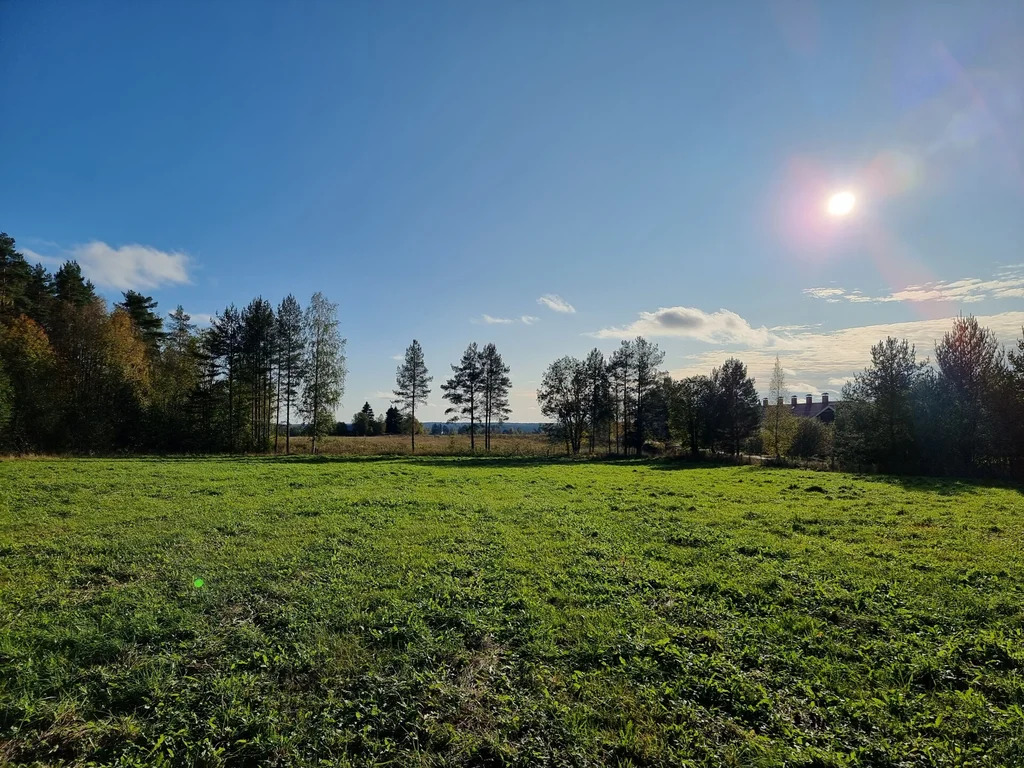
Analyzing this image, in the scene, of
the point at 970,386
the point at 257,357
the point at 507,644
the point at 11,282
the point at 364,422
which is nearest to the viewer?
the point at 507,644

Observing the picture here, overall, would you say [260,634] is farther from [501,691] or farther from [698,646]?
[698,646]

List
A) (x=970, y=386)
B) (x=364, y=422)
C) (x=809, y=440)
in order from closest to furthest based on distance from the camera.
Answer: (x=970, y=386) < (x=809, y=440) < (x=364, y=422)

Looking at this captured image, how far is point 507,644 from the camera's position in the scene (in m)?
5.29

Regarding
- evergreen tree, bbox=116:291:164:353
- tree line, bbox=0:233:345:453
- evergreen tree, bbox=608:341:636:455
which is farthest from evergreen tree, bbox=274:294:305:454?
evergreen tree, bbox=608:341:636:455

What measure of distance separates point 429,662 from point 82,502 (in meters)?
14.9

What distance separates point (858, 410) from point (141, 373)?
55.9 m

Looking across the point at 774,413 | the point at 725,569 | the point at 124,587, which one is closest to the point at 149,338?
the point at 124,587

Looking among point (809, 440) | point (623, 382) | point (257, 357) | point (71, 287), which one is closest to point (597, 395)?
point (623, 382)

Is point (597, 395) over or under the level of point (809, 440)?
over

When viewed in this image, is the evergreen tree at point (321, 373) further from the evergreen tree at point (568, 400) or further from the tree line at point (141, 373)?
the evergreen tree at point (568, 400)

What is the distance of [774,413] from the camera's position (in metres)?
48.9

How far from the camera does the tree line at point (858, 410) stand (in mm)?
26297

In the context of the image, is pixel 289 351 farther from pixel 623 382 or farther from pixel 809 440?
pixel 809 440

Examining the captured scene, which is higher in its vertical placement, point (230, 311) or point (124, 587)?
point (230, 311)
